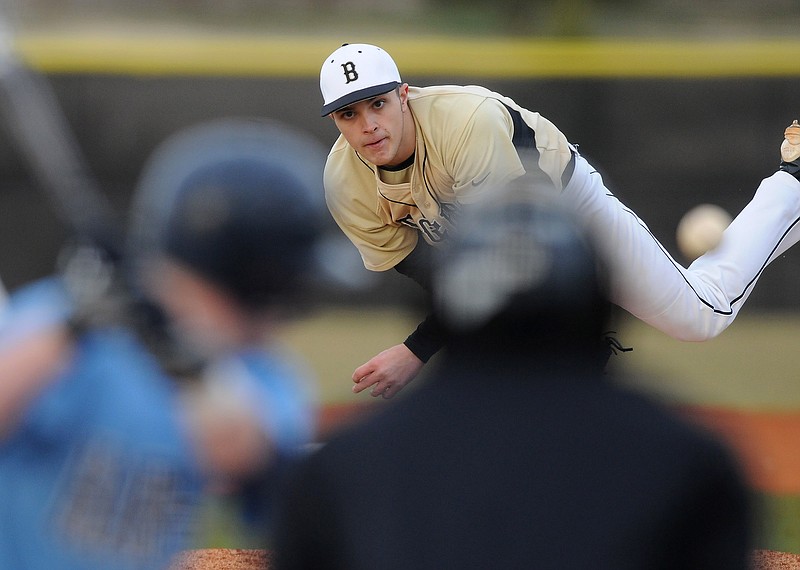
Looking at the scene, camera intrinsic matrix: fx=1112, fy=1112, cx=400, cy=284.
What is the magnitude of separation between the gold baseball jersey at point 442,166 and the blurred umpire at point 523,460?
172cm

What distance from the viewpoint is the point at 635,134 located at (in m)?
7.40

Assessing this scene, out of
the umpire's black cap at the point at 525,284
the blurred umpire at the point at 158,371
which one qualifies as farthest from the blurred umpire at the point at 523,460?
the blurred umpire at the point at 158,371

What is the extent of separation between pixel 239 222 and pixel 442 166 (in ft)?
5.46

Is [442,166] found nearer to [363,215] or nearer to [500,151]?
[500,151]

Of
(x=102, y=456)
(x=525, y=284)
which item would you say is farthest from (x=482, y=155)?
(x=525, y=284)

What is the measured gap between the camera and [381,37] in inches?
325

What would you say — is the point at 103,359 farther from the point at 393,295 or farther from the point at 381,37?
the point at 381,37

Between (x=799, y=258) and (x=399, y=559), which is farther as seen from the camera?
(x=799, y=258)

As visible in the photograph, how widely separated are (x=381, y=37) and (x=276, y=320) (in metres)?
7.08

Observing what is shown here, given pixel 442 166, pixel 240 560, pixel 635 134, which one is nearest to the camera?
pixel 442 166

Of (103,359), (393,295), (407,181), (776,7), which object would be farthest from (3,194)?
(103,359)

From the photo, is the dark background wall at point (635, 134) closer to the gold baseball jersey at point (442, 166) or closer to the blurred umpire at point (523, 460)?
the gold baseball jersey at point (442, 166)

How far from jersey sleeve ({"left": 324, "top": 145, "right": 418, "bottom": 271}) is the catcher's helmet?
1650 mm

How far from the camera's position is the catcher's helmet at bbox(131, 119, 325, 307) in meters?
1.38
